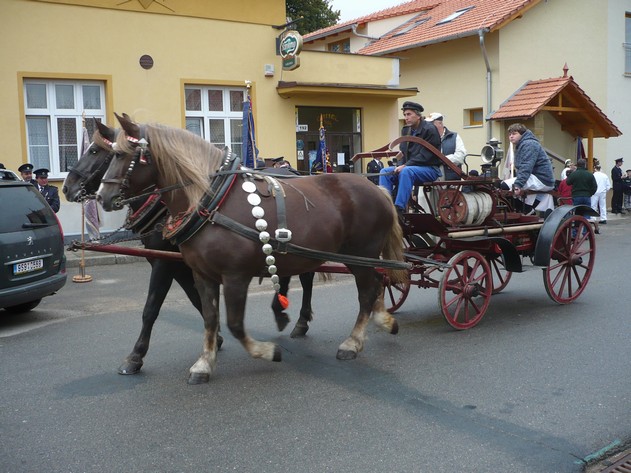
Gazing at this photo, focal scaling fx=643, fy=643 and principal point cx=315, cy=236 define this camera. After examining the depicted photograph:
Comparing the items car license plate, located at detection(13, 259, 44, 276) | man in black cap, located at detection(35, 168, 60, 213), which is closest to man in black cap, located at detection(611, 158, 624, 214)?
man in black cap, located at detection(35, 168, 60, 213)

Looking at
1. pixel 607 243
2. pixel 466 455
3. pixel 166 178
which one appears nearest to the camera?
pixel 466 455

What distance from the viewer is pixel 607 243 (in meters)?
13.8

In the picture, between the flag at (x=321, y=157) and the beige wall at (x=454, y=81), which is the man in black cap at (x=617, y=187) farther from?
the flag at (x=321, y=157)

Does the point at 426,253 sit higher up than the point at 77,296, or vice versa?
the point at 426,253

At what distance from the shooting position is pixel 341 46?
2683 cm

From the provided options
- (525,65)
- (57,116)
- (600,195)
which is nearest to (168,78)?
(57,116)

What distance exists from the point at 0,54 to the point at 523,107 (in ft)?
44.0

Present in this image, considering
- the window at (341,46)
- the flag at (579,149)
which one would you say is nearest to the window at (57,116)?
the flag at (579,149)

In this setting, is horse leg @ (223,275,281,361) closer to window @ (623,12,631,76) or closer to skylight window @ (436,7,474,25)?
skylight window @ (436,7,474,25)

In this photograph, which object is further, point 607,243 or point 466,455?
point 607,243

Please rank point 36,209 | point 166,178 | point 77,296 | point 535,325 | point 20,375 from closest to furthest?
1. point 166,178
2. point 20,375
3. point 535,325
4. point 36,209
5. point 77,296

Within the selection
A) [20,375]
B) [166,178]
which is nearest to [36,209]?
[20,375]

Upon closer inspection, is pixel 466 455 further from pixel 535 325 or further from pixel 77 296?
pixel 77 296

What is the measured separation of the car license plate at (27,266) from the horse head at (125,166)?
2808 mm
